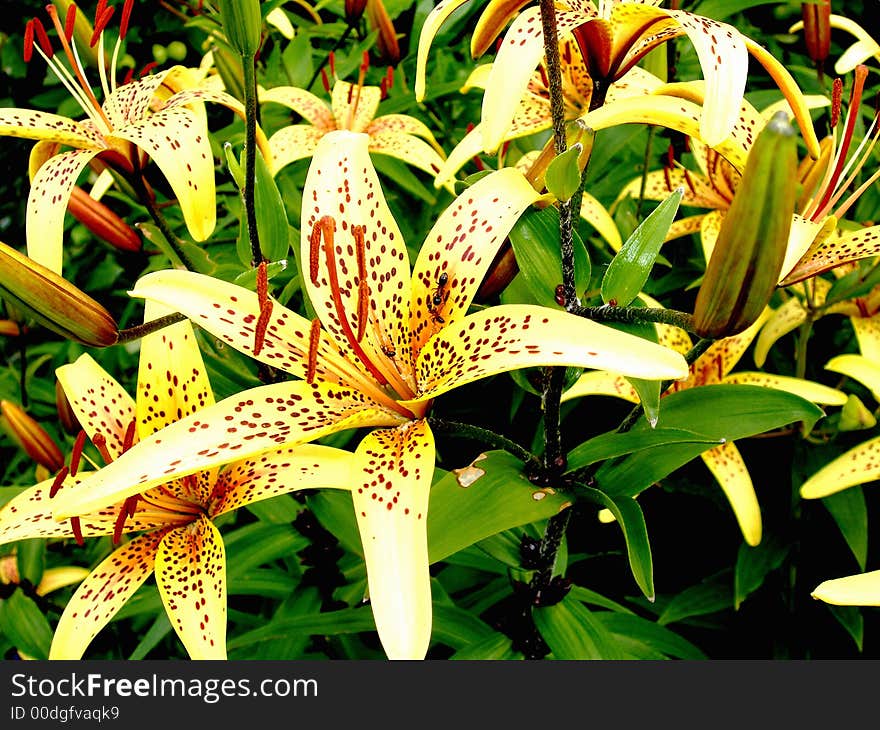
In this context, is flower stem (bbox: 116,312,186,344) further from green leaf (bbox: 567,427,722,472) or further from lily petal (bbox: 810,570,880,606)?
lily petal (bbox: 810,570,880,606)

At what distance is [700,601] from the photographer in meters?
1.01

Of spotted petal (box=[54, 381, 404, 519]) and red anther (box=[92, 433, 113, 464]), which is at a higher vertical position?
spotted petal (box=[54, 381, 404, 519])

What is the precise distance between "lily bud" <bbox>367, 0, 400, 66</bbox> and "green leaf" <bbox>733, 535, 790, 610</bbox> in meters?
0.79

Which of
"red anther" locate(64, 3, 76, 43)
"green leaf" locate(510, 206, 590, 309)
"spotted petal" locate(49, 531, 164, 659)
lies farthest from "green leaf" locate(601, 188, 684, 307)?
"red anther" locate(64, 3, 76, 43)

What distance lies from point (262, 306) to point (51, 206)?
0.33 meters

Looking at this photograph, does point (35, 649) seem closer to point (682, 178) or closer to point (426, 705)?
point (426, 705)

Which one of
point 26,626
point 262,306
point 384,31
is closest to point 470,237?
point 262,306

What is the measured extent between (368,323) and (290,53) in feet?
2.40

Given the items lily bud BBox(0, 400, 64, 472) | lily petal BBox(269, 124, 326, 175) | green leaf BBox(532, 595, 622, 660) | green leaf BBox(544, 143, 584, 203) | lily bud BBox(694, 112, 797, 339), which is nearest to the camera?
lily bud BBox(694, 112, 797, 339)

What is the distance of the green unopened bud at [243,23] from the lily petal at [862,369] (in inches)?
25.7

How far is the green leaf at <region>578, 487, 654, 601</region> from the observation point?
2.06 feet

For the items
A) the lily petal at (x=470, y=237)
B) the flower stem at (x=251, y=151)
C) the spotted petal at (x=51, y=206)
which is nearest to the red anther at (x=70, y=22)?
the spotted petal at (x=51, y=206)

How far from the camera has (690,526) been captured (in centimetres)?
112

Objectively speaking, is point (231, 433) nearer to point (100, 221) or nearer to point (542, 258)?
point (542, 258)
